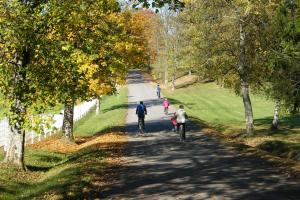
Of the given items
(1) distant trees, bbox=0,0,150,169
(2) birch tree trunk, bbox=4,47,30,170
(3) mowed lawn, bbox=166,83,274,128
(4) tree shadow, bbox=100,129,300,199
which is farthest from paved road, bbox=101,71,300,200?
(3) mowed lawn, bbox=166,83,274,128

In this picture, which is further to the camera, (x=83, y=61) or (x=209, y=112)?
(x=209, y=112)

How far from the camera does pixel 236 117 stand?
50.5m

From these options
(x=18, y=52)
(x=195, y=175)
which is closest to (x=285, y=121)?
(x=195, y=175)

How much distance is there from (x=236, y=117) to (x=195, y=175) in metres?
35.5

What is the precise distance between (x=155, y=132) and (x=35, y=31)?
14.0m

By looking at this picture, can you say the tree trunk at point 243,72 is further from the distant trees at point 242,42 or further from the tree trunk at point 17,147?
the tree trunk at point 17,147

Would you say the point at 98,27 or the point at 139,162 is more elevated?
the point at 98,27

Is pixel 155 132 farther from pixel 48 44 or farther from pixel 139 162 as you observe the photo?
pixel 48 44

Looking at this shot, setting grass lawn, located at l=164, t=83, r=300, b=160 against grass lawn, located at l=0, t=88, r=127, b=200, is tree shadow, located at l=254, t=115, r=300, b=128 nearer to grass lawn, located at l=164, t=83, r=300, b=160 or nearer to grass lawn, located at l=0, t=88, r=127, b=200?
grass lawn, located at l=164, t=83, r=300, b=160

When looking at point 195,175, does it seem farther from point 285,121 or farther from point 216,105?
point 216,105

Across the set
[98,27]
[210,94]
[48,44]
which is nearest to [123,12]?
[98,27]

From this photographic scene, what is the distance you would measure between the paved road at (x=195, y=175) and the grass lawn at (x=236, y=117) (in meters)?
5.49

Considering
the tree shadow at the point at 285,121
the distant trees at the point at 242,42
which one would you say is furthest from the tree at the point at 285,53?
the tree shadow at the point at 285,121

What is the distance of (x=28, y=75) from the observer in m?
17.3
